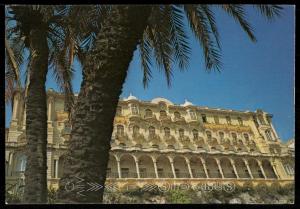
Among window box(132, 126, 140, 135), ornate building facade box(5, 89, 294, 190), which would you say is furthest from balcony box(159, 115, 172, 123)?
window box(132, 126, 140, 135)

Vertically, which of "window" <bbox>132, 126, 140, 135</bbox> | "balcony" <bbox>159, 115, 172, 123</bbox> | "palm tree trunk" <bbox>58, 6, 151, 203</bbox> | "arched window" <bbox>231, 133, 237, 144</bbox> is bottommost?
"palm tree trunk" <bbox>58, 6, 151, 203</bbox>

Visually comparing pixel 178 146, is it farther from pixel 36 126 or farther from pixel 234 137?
pixel 36 126

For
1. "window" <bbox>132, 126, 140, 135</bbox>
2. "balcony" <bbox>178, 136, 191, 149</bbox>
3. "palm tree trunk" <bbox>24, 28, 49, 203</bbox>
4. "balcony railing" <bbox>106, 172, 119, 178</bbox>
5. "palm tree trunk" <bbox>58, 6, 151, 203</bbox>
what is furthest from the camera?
"window" <bbox>132, 126, 140, 135</bbox>

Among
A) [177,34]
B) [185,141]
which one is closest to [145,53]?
[177,34]

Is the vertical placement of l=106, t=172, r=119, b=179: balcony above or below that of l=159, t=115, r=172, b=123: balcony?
below

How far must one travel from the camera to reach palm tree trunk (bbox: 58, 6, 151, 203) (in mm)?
2727

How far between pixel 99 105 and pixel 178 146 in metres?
6.72

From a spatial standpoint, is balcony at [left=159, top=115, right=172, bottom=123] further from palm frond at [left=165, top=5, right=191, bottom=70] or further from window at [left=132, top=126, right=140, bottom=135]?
palm frond at [left=165, top=5, right=191, bottom=70]

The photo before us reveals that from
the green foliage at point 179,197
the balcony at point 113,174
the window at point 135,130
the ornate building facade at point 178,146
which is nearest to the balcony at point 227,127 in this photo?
the ornate building facade at point 178,146

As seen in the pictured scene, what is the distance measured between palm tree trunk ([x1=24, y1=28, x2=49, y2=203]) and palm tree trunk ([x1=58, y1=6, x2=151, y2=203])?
1411mm

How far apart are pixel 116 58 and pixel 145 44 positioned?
2.69 m

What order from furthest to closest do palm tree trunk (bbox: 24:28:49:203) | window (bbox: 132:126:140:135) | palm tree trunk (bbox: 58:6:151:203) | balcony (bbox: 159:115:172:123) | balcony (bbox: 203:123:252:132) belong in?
1. window (bbox: 132:126:140:135)
2. balcony (bbox: 159:115:172:123)
3. balcony (bbox: 203:123:252:132)
4. palm tree trunk (bbox: 24:28:49:203)
5. palm tree trunk (bbox: 58:6:151:203)

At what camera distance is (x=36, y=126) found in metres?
4.37
